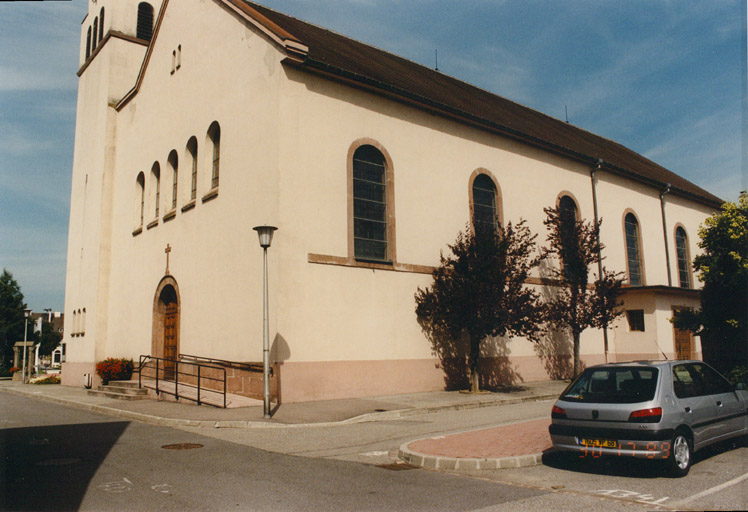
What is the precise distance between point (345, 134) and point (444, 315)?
235 inches

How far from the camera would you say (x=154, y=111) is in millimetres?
23062

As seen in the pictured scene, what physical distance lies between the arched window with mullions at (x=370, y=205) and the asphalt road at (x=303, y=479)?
7.53 metres

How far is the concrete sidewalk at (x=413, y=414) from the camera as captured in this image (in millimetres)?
8007

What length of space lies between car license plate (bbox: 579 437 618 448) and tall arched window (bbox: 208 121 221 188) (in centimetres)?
1428

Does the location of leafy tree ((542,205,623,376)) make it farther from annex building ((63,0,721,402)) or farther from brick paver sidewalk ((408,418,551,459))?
brick paver sidewalk ((408,418,551,459))

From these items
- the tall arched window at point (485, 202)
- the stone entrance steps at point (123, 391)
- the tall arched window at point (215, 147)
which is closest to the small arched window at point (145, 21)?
the tall arched window at point (215, 147)

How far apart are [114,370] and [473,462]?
678 inches

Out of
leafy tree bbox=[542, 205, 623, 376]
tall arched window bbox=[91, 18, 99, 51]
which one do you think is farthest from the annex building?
leafy tree bbox=[542, 205, 623, 376]

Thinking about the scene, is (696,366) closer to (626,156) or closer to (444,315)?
(444,315)

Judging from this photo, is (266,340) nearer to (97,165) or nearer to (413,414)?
(413,414)

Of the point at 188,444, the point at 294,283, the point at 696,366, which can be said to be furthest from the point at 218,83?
the point at 696,366

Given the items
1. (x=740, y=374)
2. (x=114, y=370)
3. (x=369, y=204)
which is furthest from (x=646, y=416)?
(x=114, y=370)

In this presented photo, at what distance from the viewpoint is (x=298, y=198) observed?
15781 mm

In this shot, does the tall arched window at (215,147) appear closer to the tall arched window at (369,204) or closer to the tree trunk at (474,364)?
the tall arched window at (369,204)
